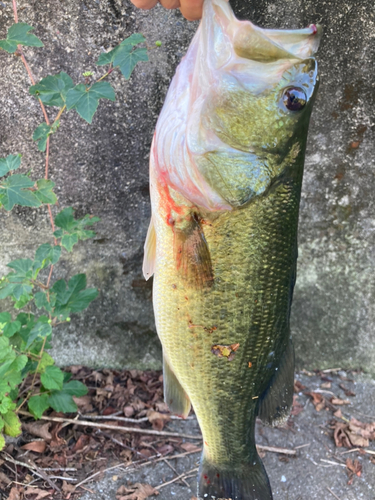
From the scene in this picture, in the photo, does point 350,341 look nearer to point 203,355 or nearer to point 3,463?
point 203,355

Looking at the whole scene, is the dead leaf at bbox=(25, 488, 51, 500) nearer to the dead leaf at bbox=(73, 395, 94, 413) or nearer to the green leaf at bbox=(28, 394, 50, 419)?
the green leaf at bbox=(28, 394, 50, 419)

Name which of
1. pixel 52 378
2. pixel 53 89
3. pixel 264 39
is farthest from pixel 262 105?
pixel 52 378

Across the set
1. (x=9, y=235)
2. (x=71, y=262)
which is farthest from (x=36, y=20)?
(x=71, y=262)

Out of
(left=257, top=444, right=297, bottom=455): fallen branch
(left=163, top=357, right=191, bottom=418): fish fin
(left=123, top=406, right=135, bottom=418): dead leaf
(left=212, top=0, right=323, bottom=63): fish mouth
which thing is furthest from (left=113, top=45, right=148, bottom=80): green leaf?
(left=257, top=444, right=297, bottom=455): fallen branch

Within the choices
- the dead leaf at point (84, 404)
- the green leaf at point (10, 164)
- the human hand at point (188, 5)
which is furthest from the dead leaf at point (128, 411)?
the human hand at point (188, 5)

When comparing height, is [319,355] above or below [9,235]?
below

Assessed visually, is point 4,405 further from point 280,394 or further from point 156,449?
point 280,394
